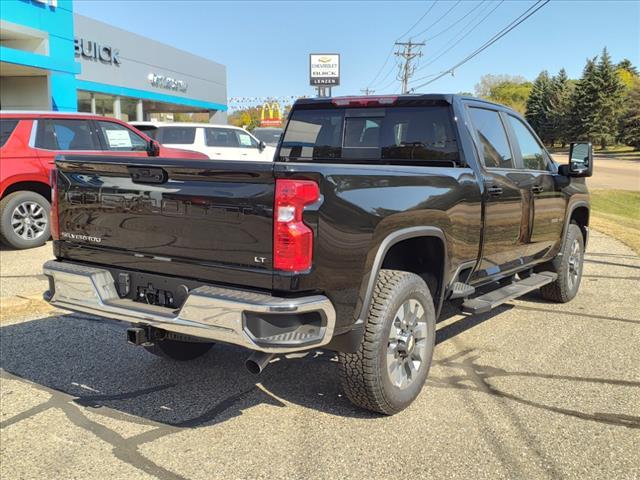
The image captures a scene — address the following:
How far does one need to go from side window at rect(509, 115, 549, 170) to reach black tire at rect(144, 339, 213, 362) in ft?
10.9

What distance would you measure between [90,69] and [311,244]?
27.5 m

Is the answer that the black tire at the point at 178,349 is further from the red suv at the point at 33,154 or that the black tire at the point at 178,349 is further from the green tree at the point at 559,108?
the green tree at the point at 559,108

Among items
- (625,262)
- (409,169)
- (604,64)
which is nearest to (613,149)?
(604,64)

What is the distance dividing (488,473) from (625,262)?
267 inches

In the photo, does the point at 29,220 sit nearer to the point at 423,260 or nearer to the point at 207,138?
the point at 207,138

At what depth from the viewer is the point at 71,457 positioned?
318 cm

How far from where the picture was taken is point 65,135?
8859mm

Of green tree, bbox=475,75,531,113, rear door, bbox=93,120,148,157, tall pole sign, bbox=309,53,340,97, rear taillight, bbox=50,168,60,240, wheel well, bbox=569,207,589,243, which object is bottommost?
wheel well, bbox=569,207,589,243

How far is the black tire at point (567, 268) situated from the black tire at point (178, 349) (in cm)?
361

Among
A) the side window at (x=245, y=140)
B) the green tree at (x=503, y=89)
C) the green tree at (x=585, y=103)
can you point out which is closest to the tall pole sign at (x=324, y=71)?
the side window at (x=245, y=140)

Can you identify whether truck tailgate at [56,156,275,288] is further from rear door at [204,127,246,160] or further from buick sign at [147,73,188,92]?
buick sign at [147,73,188,92]

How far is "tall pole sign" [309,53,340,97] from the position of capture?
157 ft

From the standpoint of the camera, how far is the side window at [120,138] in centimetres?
927

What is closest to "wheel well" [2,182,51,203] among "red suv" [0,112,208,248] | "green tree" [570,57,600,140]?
"red suv" [0,112,208,248]
